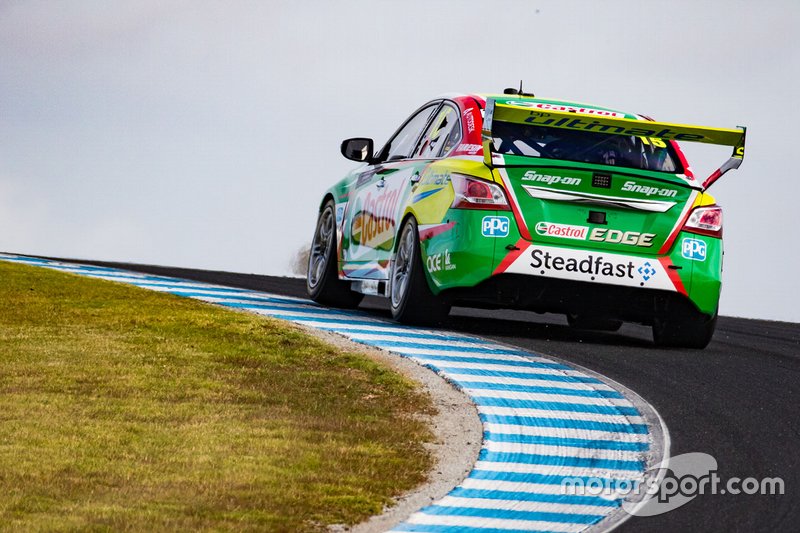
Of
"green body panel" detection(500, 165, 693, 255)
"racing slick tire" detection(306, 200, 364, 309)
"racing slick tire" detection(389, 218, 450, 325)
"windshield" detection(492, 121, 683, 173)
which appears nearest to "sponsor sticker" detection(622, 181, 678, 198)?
"green body panel" detection(500, 165, 693, 255)

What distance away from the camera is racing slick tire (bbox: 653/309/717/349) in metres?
11.3

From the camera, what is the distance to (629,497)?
670cm

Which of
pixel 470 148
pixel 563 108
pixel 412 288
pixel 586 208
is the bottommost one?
pixel 412 288

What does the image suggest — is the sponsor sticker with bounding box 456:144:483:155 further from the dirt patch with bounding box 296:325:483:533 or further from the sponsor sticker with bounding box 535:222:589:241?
the dirt patch with bounding box 296:325:483:533

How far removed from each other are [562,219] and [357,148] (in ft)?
8.36

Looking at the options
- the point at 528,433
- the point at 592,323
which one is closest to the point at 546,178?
the point at 528,433

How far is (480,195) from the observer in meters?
10.5

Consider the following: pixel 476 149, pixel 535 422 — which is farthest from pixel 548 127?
pixel 535 422

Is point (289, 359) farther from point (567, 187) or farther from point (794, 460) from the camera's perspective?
point (794, 460)

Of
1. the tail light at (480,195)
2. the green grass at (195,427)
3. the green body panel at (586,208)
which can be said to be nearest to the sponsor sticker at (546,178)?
the green body panel at (586,208)

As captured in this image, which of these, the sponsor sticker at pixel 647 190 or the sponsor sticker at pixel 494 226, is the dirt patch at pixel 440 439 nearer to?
the sponsor sticker at pixel 494 226

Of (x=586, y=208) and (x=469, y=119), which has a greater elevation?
(x=469, y=119)

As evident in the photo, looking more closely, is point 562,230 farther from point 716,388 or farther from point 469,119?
point 716,388

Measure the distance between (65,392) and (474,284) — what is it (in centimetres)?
308
